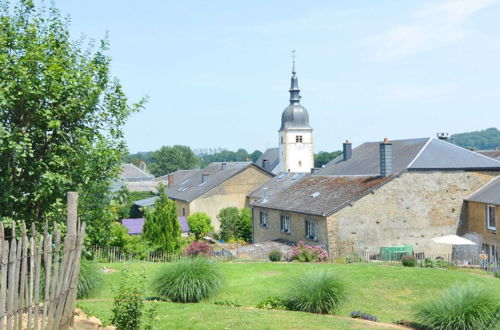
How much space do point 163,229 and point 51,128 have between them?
21161 mm

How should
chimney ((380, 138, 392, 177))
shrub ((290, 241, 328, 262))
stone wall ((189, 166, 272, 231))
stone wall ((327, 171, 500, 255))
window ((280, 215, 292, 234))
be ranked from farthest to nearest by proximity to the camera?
stone wall ((189, 166, 272, 231)) → window ((280, 215, 292, 234)) → chimney ((380, 138, 392, 177)) → stone wall ((327, 171, 500, 255)) → shrub ((290, 241, 328, 262))

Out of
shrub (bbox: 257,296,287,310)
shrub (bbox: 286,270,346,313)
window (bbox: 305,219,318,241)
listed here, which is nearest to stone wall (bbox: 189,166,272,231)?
window (bbox: 305,219,318,241)

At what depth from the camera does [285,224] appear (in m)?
35.3

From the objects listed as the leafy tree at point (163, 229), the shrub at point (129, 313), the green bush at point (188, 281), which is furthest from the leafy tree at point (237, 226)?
the shrub at point (129, 313)

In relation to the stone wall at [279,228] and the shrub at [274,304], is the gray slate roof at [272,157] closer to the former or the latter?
the stone wall at [279,228]

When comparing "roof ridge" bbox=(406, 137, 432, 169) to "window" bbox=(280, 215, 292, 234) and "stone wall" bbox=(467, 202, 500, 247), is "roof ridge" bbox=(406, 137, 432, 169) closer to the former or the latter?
"stone wall" bbox=(467, 202, 500, 247)

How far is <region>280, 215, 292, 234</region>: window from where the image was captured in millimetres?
34709

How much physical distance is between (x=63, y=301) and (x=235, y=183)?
144 ft

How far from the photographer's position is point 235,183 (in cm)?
5266

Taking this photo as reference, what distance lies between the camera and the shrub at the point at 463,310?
12117 millimetres

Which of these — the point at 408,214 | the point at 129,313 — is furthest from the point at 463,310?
the point at 408,214

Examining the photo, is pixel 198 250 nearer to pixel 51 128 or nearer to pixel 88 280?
pixel 88 280

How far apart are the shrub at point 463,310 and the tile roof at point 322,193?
16026 millimetres

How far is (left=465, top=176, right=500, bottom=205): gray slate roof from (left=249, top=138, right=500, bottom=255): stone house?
36 centimetres
